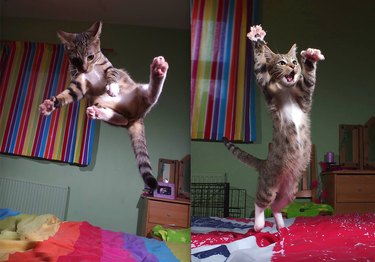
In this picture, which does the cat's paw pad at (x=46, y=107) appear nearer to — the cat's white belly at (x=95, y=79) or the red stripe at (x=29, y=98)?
the red stripe at (x=29, y=98)

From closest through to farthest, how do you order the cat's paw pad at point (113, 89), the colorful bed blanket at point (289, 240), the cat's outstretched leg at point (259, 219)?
1. the colorful bed blanket at point (289, 240)
2. the cat's outstretched leg at point (259, 219)
3. the cat's paw pad at point (113, 89)

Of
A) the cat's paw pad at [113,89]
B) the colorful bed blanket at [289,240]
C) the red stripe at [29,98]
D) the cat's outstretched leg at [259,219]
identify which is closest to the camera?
the colorful bed blanket at [289,240]

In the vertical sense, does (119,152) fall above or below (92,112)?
below

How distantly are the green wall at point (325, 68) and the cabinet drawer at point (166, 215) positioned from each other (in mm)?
325

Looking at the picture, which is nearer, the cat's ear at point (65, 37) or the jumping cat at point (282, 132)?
the jumping cat at point (282, 132)

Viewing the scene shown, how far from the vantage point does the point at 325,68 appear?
1.65 metres

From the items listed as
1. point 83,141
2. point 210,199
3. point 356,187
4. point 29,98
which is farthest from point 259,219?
point 29,98

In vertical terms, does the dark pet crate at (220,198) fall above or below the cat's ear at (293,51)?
below

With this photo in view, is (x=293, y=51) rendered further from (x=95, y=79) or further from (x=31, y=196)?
(x=31, y=196)

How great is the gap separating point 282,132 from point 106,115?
87 cm

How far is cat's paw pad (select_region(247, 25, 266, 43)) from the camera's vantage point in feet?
5.27

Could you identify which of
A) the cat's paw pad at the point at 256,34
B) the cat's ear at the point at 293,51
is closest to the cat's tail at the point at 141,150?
the cat's paw pad at the point at 256,34

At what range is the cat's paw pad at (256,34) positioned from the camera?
1.61 meters

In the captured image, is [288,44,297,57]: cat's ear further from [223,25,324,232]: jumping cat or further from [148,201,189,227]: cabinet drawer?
[148,201,189,227]: cabinet drawer
